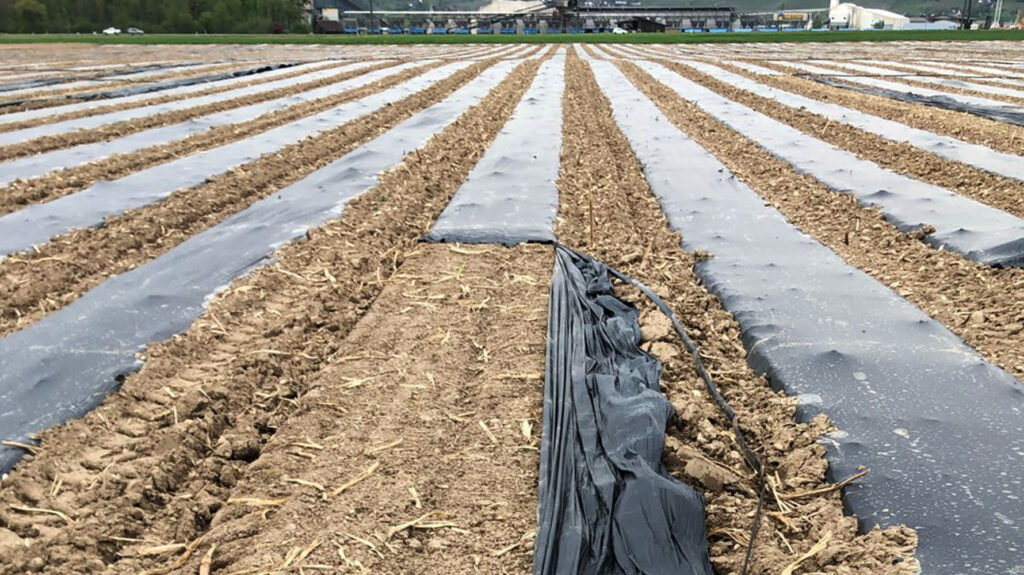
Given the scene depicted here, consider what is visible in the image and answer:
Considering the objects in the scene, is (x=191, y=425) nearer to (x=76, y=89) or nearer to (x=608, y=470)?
(x=608, y=470)

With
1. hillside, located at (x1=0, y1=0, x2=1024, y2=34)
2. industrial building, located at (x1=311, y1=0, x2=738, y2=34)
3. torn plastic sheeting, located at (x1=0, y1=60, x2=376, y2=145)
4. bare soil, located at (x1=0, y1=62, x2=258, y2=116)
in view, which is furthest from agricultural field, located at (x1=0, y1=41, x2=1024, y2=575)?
industrial building, located at (x1=311, y1=0, x2=738, y2=34)

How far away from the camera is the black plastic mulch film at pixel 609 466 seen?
194 cm

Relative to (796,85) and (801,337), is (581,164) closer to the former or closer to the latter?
(801,337)

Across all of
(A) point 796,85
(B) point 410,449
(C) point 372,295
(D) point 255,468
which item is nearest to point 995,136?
(A) point 796,85

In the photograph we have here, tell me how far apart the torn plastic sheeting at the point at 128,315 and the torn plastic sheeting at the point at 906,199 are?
162 inches

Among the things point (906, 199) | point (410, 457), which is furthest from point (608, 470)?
point (906, 199)

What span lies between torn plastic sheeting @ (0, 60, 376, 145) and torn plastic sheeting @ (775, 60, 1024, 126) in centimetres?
977

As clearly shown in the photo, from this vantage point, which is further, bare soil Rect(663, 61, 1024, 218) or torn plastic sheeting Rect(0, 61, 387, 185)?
torn plastic sheeting Rect(0, 61, 387, 185)

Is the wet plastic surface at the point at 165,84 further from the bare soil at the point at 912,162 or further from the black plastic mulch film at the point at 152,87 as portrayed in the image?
the bare soil at the point at 912,162

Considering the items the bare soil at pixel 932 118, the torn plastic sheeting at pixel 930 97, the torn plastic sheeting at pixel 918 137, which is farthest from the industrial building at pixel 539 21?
the torn plastic sheeting at pixel 918 137

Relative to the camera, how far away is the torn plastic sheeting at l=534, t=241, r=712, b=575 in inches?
76.2

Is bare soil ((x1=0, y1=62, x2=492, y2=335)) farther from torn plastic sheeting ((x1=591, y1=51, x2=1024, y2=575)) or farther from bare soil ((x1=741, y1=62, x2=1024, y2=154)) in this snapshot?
bare soil ((x1=741, y1=62, x2=1024, y2=154))

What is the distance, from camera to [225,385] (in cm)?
291

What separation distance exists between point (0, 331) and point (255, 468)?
1.93m
